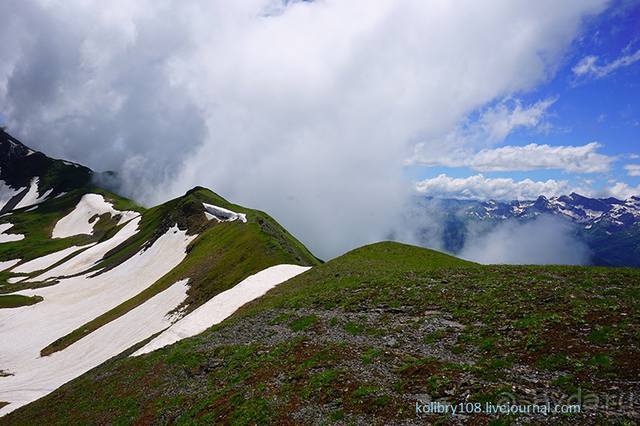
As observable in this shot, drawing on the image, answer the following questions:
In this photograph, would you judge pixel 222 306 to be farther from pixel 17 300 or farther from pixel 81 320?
pixel 17 300

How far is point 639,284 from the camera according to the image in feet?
87.7

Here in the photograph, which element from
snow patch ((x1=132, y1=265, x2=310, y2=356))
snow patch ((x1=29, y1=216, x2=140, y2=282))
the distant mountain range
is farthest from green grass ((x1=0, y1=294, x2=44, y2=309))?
snow patch ((x1=132, y1=265, x2=310, y2=356))

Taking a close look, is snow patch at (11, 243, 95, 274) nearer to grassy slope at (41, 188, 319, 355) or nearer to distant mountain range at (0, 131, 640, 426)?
grassy slope at (41, 188, 319, 355)

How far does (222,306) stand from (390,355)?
33.1 m

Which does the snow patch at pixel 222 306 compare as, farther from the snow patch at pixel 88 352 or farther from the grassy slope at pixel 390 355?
the snow patch at pixel 88 352

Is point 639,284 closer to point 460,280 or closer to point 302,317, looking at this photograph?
point 460,280

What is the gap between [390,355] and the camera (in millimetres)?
23250

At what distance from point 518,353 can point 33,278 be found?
20419 cm

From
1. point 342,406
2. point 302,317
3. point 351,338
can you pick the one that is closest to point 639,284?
point 351,338

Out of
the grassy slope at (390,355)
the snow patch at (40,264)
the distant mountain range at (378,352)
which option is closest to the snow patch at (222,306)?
the distant mountain range at (378,352)

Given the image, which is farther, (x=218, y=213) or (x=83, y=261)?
(x=83, y=261)

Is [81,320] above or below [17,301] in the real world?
below

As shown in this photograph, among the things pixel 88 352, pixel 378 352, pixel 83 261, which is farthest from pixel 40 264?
pixel 378 352

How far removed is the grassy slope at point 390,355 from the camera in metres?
18.3
